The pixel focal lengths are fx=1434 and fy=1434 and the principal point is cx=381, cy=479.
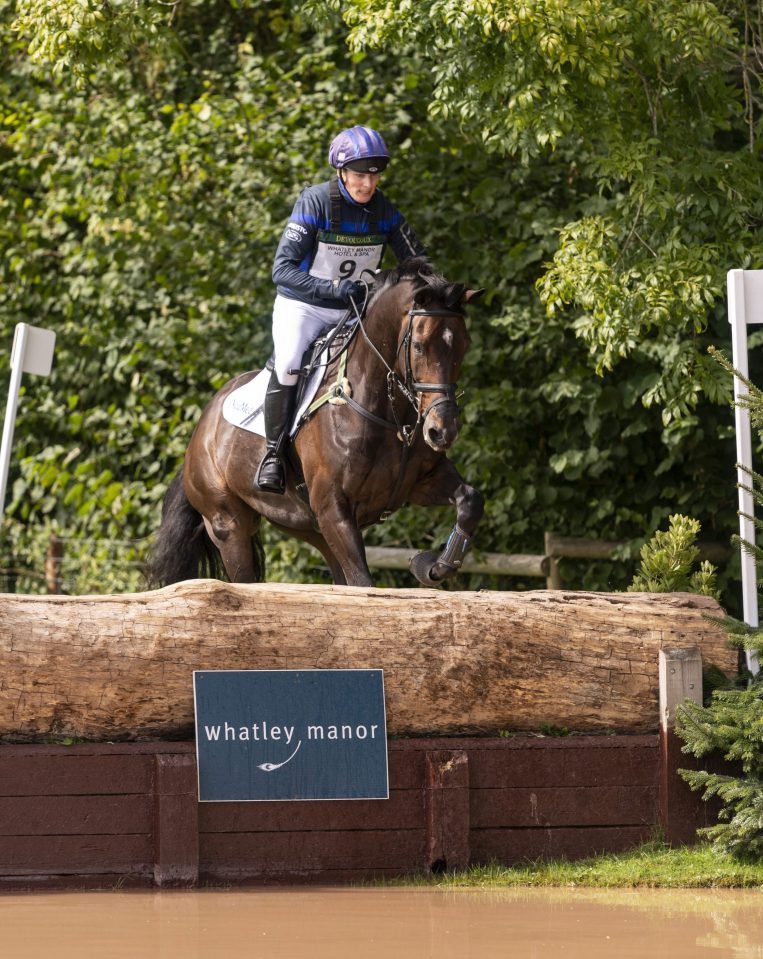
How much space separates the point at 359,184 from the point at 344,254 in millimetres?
350

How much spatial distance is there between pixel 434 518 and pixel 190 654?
6.23 meters

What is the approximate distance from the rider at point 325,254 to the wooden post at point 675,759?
2.12 m

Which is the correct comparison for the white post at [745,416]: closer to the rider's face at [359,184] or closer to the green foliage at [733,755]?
the green foliage at [733,755]

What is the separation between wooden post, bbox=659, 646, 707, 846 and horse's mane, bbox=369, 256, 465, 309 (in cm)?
167

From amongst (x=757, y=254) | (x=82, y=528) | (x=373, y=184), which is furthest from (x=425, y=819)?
(x=82, y=528)

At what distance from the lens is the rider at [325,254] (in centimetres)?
636

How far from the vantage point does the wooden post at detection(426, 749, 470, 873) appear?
5.25m

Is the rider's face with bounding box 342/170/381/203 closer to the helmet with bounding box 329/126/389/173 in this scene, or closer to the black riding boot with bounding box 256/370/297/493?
the helmet with bounding box 329/126/389/173

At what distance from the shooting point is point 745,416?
19.8 ft

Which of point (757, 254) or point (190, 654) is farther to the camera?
point (757, 254)

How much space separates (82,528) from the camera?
13.2 metres

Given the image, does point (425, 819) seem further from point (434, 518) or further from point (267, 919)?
point (434, 518)

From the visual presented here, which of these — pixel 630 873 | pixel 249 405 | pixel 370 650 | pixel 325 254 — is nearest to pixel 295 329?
pixel 325 254

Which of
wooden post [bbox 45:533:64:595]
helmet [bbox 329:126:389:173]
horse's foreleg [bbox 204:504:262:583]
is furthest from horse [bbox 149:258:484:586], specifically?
wooden post [bbox 45:533:64:595]
